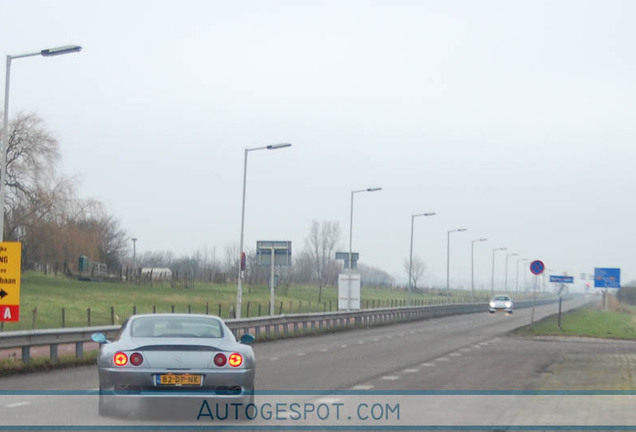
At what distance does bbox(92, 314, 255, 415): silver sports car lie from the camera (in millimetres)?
11500

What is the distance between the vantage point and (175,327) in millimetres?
12617

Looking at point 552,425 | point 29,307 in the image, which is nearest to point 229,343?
point 552,425

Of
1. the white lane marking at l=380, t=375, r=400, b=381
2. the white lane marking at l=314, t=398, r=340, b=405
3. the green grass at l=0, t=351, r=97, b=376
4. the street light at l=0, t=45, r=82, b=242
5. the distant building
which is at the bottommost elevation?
the green grass at l=0, t=351, r=97, b=376

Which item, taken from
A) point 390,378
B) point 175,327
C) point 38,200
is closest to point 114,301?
point 38,200

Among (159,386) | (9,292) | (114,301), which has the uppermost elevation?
(9,292)

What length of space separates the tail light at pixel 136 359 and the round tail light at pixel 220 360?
0.86 m

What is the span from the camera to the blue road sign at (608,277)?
170 feet

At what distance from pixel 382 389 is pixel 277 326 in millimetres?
18359

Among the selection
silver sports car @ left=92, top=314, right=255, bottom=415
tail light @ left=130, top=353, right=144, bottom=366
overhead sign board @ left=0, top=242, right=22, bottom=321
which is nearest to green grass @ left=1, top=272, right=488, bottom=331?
overhead sign board @ left=0, top=242, right=22, bottom=321

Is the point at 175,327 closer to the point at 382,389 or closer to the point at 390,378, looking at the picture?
the point at 382,389

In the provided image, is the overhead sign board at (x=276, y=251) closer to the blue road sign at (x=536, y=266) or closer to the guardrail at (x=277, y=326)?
the guardrail at (x=277, y=326)

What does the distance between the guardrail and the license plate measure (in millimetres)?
7908

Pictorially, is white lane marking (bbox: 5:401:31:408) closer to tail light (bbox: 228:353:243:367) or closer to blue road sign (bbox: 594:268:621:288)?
tail light (bbox: 228:353:243:367)

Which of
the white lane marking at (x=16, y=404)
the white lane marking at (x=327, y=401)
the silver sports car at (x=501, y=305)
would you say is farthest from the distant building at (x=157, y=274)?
the white lane marking at (x=16, y=404)
